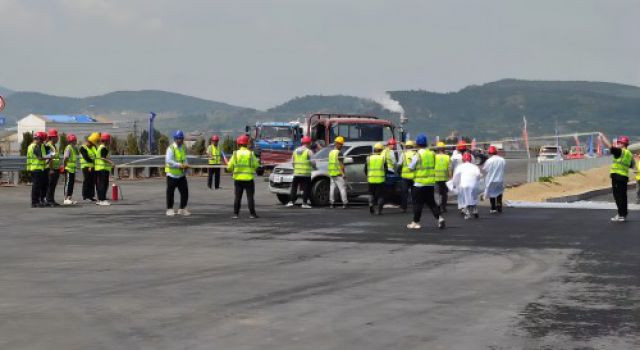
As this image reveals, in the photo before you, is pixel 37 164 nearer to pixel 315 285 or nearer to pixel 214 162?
pixel 214 162

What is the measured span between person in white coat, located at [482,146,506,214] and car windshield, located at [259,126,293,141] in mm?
18291

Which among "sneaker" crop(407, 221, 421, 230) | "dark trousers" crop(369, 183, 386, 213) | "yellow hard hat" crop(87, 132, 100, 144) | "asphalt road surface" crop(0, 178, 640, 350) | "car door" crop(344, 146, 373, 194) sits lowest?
"asphalt road surface" crop(0, 178, 640, 350)

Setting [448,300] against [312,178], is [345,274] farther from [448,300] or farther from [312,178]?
[312,178]

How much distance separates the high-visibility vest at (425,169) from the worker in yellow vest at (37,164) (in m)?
10.2

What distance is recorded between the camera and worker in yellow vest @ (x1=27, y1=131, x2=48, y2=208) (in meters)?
26.3

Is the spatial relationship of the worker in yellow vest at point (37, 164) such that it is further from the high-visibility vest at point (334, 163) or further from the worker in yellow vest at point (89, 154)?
the high-visibility vest at point (334, 163)

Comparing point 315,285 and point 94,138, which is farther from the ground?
point 94,138

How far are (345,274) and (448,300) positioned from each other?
2.46 meters

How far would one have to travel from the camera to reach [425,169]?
2028cm

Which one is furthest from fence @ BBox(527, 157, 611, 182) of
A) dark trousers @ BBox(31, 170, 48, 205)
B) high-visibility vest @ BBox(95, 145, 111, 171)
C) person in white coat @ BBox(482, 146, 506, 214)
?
dark trousers @ BBox(31, 170, 48, 205)

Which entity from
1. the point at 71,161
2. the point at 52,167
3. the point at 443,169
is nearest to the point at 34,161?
the point at 52,167

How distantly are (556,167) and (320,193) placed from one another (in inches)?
768

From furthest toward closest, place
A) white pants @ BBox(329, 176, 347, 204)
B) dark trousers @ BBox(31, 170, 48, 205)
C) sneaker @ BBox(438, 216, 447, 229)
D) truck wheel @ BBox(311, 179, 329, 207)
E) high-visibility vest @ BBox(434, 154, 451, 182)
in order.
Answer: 1. truck wheel @ BBox(311, 179, 329, 207)
2. white pants @ BBox(329, 176, 347, 204)
3. dark trousers @ BBox(31, 170, 48, 205)
4. high-visibility vest @ BBox(434, 154, 451, 182)
5. sneaker @ BBox(438, 216, 447, 229)

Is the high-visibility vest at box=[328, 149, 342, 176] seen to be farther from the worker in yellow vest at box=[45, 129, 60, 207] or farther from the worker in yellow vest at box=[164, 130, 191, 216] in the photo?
the worker in yellow vest at box=[45, 129, 60, 207]
